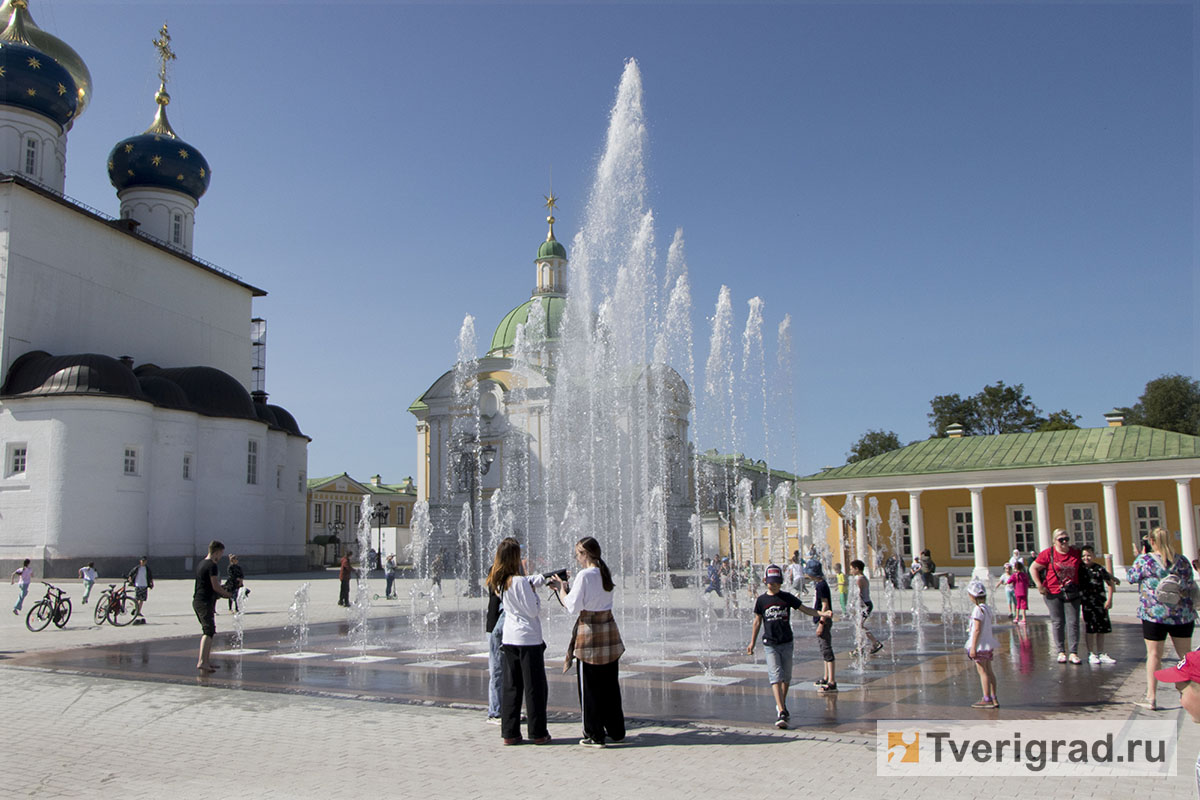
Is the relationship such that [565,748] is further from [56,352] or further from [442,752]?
[56,352]

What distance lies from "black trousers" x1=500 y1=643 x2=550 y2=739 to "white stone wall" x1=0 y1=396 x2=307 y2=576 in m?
36.5

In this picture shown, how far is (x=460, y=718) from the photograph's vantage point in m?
8.48

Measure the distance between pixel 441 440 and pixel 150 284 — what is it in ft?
62.6

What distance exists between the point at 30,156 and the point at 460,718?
1879 inches

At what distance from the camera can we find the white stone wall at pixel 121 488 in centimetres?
3728

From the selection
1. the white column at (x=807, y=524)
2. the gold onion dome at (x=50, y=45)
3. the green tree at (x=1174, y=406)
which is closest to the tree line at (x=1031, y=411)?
the green tree at (x=1174, y=406)

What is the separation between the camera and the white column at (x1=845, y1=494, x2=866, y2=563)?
34.2m

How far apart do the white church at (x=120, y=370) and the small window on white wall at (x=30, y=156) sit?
0.20 feet

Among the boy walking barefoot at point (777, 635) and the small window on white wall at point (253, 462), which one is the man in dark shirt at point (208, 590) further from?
the small window on white wall at point (253, 462)

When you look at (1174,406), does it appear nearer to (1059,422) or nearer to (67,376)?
(1059,422)

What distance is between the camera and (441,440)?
58.2m

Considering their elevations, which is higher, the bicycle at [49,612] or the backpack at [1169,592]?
the backpack at [1169,592]

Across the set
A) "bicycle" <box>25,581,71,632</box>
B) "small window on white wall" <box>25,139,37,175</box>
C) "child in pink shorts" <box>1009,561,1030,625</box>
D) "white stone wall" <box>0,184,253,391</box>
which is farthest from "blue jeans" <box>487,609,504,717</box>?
"small window on white wall" <box>25,139,37,175</box>

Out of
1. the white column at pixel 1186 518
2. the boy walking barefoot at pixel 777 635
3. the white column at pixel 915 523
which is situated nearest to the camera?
the boy walking barefoot at pixel 777 635
